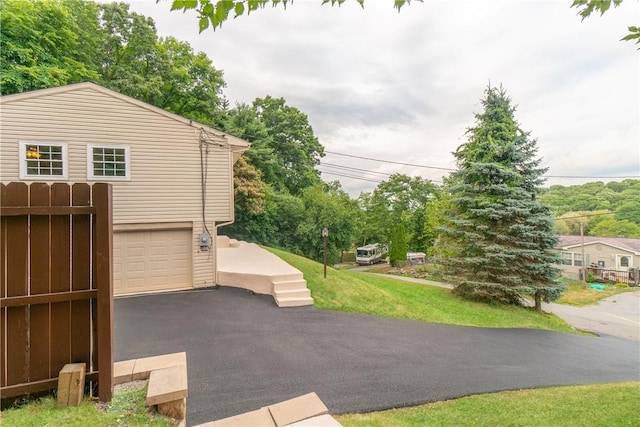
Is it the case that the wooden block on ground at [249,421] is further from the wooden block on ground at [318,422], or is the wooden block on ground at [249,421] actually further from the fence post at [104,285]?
the fence post at [104,285]

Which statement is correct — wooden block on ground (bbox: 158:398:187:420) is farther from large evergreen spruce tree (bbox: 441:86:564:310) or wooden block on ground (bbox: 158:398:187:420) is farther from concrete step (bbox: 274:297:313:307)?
large evergreen spruce tree (bbox: 441:86:564:310)

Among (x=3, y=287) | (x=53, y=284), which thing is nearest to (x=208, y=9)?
(x=53, y=284)

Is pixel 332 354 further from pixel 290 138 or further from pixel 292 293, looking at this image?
pixel 290 138

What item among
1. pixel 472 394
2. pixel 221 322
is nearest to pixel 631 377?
pixel 472 394

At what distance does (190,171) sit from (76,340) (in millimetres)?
6237

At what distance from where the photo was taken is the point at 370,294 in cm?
828

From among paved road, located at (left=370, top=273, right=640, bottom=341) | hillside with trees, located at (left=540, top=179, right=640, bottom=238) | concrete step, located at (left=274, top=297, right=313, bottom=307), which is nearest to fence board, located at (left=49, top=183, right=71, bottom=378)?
concrete step, located at (left=274, top=297, right=313, bottom=307)

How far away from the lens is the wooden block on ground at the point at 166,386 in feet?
6.17

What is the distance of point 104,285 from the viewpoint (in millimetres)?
1969

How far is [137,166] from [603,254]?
3401 cm

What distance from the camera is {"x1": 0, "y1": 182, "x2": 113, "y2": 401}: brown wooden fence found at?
181 cm

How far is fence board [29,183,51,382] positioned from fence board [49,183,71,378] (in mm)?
29

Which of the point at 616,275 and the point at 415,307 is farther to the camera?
the point at 616,275

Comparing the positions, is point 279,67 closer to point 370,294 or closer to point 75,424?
point 370,294
